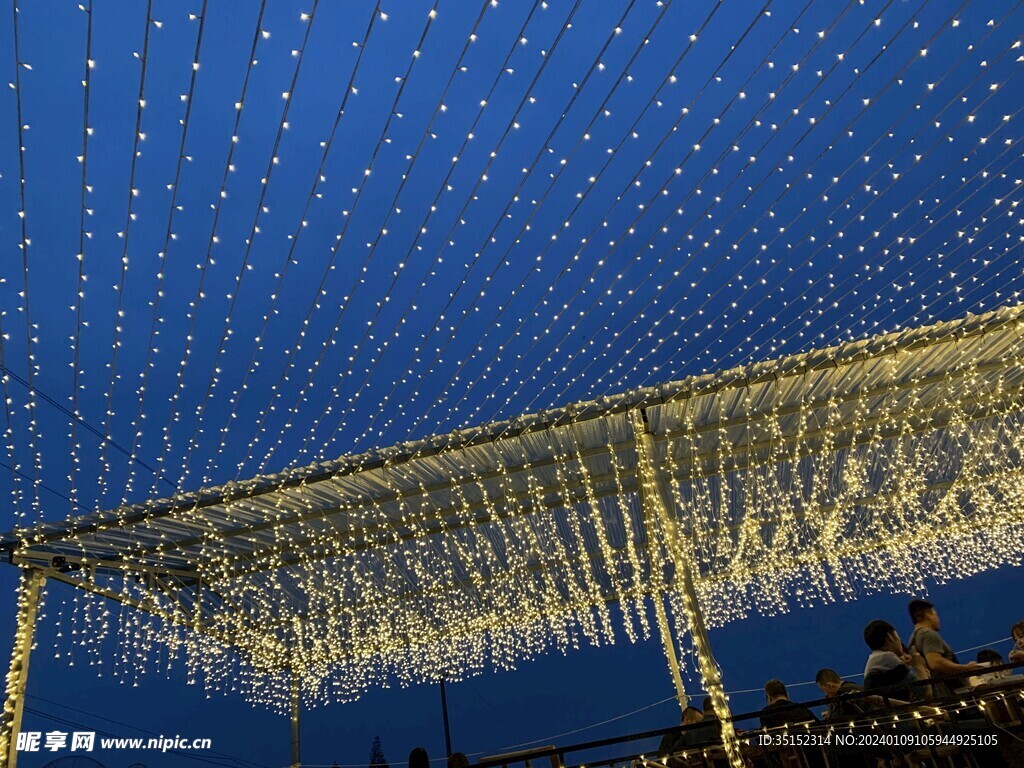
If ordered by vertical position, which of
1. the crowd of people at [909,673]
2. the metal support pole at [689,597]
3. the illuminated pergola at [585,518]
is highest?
the illuminated pergola at [585,518]

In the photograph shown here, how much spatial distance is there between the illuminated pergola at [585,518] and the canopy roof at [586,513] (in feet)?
0.11

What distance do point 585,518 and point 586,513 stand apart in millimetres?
191

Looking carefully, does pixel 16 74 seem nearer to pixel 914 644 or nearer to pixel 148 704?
pixel 914 644

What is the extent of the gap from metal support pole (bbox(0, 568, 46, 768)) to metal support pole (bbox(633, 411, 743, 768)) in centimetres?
644

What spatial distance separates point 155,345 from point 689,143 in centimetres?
364

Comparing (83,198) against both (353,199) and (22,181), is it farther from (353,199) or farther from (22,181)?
(353,199)

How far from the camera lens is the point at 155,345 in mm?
4617

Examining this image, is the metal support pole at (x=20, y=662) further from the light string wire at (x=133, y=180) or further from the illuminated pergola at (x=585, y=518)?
the light string wire at (x=133, y=180)

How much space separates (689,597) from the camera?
5.75 metres

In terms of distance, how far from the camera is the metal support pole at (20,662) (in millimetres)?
6801

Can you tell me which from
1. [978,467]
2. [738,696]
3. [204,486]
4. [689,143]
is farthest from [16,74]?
[738,696]

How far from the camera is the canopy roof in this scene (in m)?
6.62

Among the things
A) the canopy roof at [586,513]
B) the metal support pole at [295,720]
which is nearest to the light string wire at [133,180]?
the canopy roof at [586,513]

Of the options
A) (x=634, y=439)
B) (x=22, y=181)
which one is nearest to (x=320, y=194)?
(x=22, y=181)
